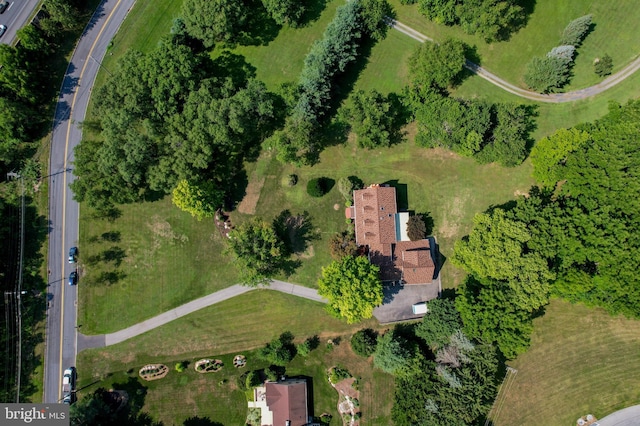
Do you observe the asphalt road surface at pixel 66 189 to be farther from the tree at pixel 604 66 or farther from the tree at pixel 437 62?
the tree at pixel 604 66

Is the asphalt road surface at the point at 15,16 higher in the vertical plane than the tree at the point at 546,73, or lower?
higher

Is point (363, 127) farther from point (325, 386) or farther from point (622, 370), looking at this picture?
point (622, 370)

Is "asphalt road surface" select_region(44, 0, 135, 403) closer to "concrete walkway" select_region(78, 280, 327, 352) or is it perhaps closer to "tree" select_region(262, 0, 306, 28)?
"concrete walkway" select_region(78, 280, 327, 352)

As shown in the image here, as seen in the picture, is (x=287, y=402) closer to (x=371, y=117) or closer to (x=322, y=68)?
(x=371, y=117)

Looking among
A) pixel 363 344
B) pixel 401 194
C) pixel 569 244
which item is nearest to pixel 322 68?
pixel 401 194

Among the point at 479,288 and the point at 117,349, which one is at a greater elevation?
the point at 479,288

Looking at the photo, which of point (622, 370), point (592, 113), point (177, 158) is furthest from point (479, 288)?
point (177, 158)

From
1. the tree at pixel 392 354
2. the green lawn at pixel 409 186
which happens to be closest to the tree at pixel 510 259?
the green lawn at pixel 409 186
